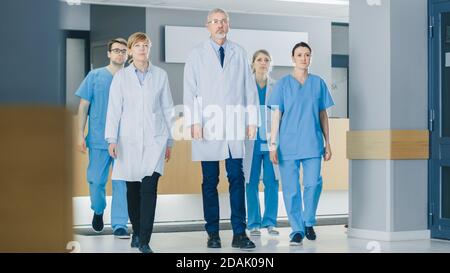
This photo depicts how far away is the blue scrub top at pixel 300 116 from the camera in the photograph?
6.17 m

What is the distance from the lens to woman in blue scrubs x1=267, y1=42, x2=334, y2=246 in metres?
6.17

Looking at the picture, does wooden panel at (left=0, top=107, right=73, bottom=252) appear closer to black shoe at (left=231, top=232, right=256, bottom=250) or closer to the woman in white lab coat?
the woman in white lab coat

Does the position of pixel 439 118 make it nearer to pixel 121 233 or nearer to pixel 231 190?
pixel 231 190

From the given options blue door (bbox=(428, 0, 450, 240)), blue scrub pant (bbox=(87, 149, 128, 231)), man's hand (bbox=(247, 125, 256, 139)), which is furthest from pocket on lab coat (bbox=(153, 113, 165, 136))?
blue door (bbox=(428, 0, 450, 240))

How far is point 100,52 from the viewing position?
261 inches

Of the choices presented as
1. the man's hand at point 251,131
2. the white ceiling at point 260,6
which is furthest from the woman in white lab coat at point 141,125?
the white ceiling at point 260,6

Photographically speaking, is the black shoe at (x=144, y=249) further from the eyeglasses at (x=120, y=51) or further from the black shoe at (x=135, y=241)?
the eyeglasses at (x=120, y=51)

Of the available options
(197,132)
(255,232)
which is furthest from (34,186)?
(255,232)

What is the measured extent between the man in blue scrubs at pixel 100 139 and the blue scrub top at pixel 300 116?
111 centimetres

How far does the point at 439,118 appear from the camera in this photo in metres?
6.41

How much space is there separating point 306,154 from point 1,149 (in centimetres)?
355

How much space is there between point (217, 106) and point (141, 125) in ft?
1.58
